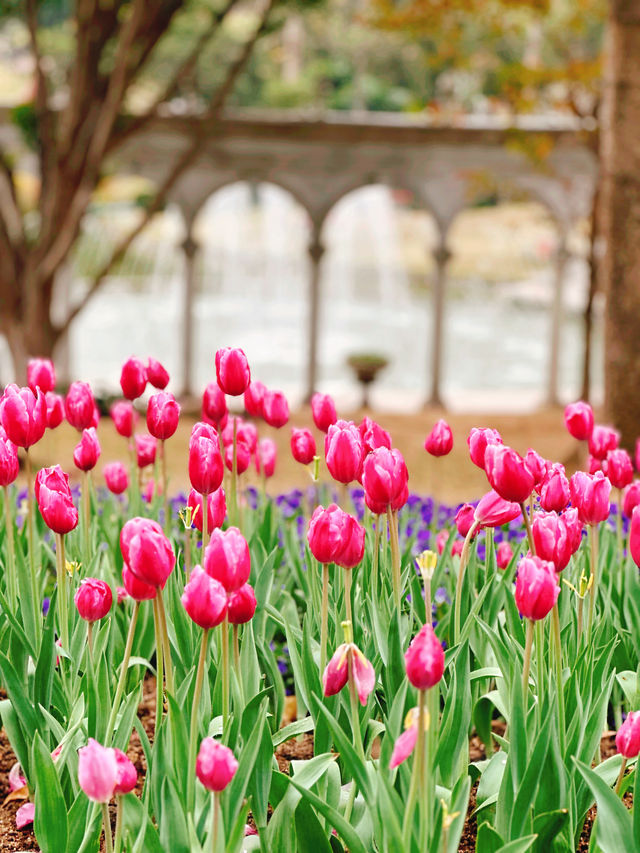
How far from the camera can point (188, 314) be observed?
51.3 feet

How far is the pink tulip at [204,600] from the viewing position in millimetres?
Answer: 1771

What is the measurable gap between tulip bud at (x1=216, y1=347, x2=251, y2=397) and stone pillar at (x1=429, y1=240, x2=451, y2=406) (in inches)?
522

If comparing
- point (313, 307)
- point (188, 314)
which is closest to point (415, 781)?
point (313, 307)

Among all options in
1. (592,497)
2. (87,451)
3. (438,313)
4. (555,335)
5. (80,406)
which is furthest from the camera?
(555,335)

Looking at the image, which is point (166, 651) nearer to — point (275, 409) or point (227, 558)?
point (227, 558)

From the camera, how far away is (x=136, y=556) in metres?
1.80

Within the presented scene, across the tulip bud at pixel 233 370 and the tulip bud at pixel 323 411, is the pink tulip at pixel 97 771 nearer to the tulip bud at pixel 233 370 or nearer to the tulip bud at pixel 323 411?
the tulip bud at pixel 233 370

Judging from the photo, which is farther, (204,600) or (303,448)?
(303,448)

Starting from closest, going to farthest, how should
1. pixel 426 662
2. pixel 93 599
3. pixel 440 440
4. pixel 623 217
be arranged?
1. pixel 426 662
2. pixel 93 599
3. pixel 440 440
4. pixel 623 217

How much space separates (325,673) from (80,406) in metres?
1.23

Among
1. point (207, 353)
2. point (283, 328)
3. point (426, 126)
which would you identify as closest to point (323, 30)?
point (283, 328)

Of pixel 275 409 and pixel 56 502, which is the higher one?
pixel 275 409

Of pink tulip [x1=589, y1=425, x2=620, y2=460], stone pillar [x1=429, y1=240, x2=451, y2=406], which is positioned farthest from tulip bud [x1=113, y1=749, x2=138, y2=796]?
stone pillar [x1=429, y1=240, x2=451, y2=406]

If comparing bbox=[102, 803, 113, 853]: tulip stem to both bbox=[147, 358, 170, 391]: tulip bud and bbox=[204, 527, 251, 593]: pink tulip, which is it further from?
bbox=[147, 358, 170, 391]: tulip bud
